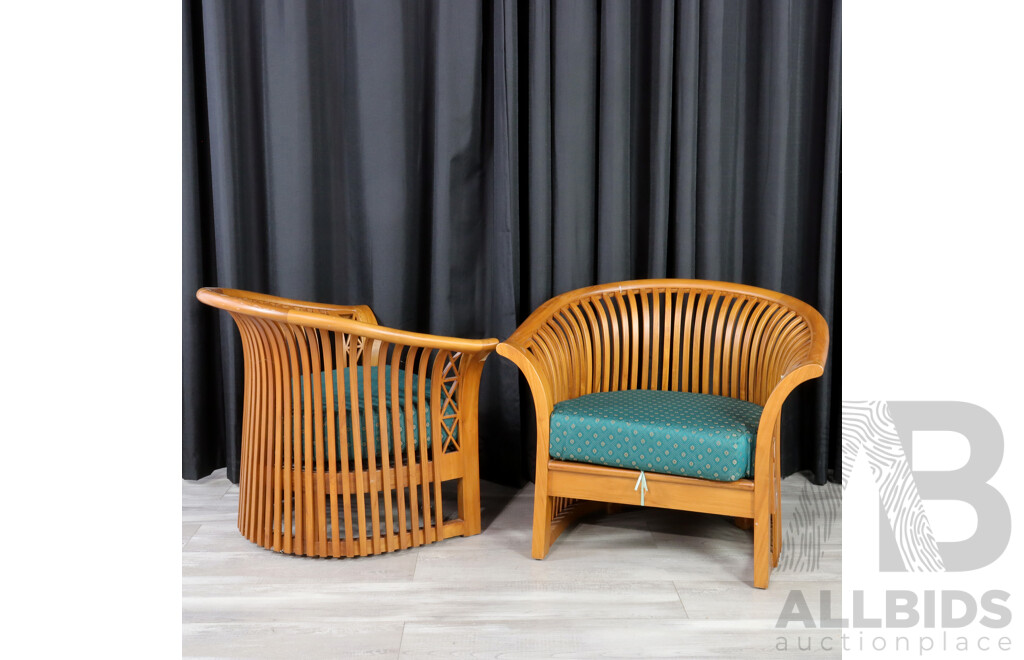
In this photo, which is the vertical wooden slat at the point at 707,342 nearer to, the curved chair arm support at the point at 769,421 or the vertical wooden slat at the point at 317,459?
the curved chair arm support at the point at 769,421

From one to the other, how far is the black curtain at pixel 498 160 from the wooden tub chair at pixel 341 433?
53 centimetres

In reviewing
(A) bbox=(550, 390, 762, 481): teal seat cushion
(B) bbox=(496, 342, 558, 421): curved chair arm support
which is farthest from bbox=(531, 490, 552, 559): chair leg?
(B) bbox=(496, 342, 558, 421): curved chair arm support

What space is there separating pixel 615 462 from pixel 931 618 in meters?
0.81

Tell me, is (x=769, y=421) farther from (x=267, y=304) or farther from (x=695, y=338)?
(x=267, y=304)

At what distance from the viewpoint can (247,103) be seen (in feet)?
8.98

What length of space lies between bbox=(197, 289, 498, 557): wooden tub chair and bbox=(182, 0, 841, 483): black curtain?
529 mm

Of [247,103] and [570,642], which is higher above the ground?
[247,103]

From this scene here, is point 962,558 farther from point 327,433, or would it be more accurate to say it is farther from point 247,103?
point 247,103

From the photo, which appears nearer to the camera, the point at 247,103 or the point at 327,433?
the point at 327,433

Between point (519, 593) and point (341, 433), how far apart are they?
657mm

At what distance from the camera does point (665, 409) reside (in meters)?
2.15

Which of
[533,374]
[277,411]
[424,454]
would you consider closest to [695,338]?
[533,374]
